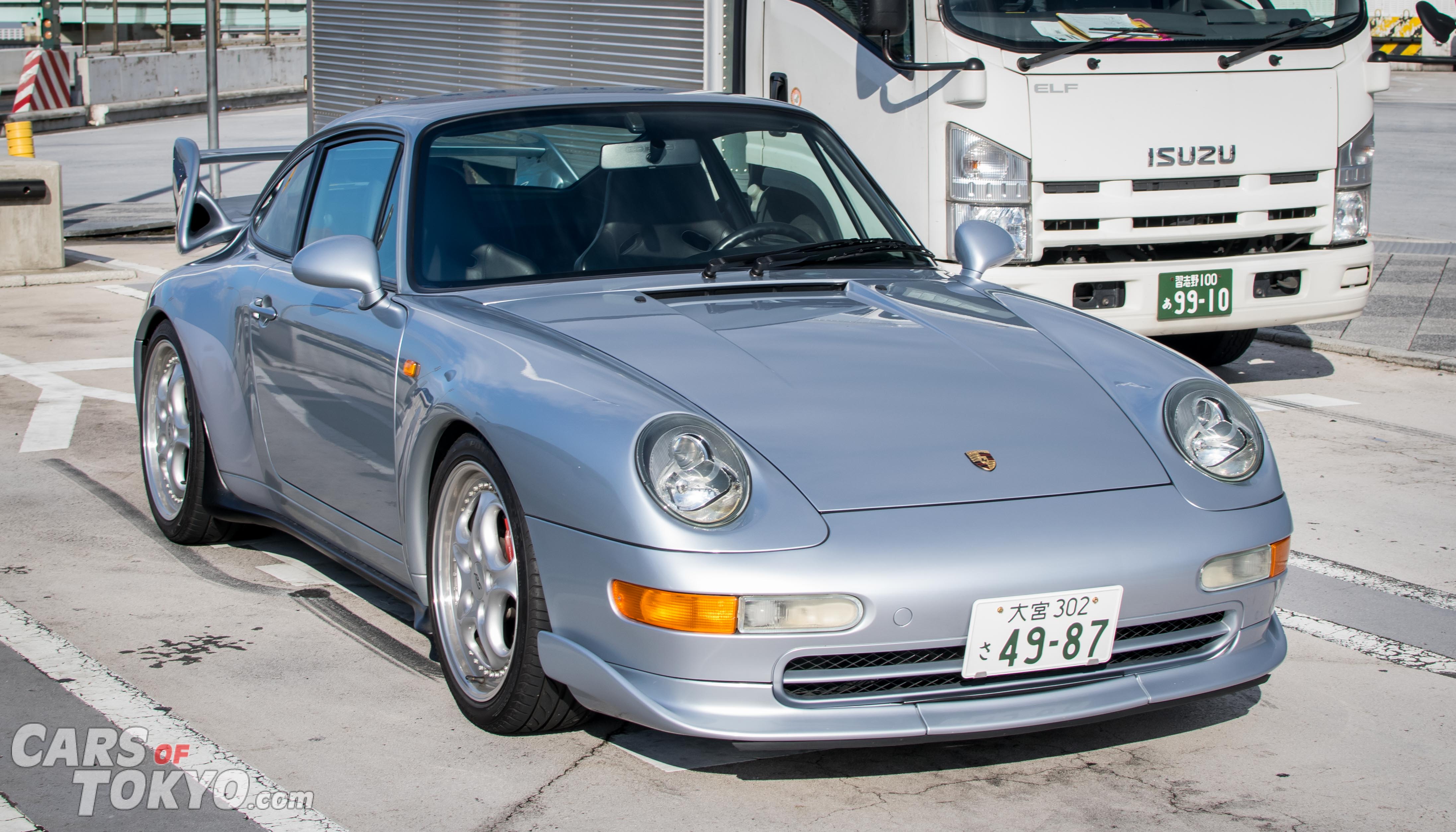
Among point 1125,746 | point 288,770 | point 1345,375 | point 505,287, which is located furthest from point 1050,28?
point 288,770

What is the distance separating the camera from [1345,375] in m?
8.41

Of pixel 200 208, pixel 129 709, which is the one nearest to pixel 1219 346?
pixel 200 208

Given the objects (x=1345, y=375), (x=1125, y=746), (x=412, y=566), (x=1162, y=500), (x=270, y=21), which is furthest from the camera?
(x=270, y=21)

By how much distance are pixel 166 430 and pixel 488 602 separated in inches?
90.8

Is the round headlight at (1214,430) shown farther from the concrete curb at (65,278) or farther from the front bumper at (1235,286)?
the concrete curb at (65,278)

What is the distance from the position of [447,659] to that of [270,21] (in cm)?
4200

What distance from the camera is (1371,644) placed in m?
4.32

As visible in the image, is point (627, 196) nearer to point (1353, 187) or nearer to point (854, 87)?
point (854, 87)

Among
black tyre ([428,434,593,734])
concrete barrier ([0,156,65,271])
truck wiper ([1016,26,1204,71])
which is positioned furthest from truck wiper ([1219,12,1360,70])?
concrete barrier ([0,156,65,271])

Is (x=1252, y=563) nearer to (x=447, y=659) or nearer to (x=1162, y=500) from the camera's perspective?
(x=1162, y=500)

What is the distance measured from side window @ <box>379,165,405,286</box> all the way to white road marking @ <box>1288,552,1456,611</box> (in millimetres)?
2706

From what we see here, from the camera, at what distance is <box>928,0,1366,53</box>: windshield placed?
7.13 meters

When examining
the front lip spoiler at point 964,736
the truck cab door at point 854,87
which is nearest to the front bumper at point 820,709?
the front lip spoiler at point 964,736

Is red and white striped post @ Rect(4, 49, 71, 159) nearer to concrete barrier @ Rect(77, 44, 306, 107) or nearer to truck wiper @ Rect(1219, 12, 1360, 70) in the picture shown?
concrete barrier @ Rect(77, 44, 306, 107)
